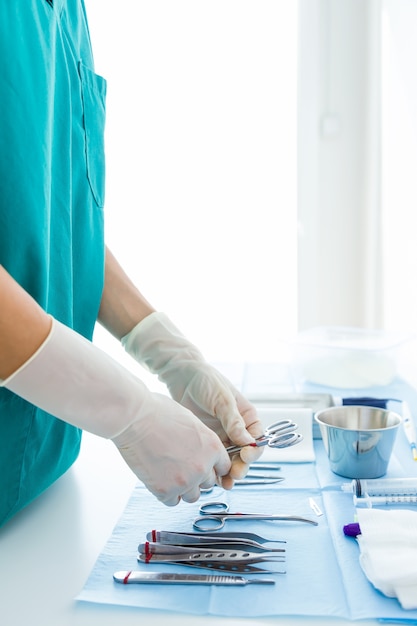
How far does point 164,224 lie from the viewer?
2.44 metres

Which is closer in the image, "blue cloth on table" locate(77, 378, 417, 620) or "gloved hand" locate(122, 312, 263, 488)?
"blue cloth on table" locate(77, 378, 417, 620)

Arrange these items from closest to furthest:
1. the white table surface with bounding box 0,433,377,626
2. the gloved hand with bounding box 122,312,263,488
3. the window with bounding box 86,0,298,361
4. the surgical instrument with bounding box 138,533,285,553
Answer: the white table surface with bounding box 0,433,377,626, the surgical instrument with bounding box 138,533,285,553, the gloved hand with bounding box 122,312,263,488, the window with bounding box 86,0,298,361

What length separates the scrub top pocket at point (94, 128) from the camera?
94cm

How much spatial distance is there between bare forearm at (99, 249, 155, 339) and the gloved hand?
0.02 meters

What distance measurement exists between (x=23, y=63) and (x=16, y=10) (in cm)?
7

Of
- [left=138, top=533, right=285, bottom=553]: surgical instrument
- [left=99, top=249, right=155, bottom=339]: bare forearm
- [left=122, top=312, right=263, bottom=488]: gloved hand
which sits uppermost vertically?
[left=99, top=249, right=155, bottom=339]: bare forearm

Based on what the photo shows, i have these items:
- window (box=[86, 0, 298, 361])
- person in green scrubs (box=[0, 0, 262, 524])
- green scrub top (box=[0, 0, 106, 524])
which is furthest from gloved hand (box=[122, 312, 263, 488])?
window (box=[86, 0, 298, 361])

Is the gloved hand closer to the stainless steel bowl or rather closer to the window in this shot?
the stainless steel bowl

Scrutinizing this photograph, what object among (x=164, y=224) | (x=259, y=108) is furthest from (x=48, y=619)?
(x=259, y=108)

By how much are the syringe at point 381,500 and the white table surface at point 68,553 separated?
0.21m

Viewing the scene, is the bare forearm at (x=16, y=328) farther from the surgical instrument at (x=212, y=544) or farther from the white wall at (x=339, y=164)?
the white wall at (x=339, y=164)

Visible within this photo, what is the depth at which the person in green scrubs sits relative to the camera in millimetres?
643

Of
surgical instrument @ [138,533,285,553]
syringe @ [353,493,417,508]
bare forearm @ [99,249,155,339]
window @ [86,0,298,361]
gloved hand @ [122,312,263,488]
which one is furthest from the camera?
window @ [86,0,298,361]

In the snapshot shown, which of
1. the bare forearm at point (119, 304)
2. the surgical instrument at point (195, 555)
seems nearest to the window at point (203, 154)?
the bare forearm at point (119, 304)
